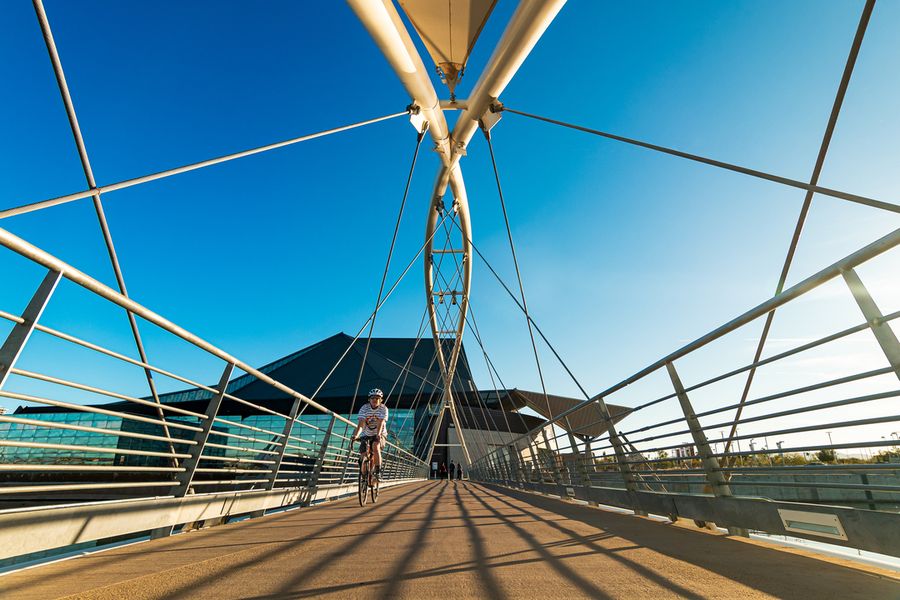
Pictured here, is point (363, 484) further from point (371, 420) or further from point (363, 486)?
point (371, 420)

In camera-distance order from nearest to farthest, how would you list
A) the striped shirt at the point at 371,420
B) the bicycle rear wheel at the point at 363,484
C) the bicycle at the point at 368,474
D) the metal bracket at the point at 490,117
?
the bicycle rear wheel at the point at 363,484 < the bicycle at the point at 368,474 < the striped shirt at the point at 371,420 < the metal bracket at the point at 490,117

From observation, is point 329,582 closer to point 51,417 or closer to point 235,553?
point 235,553

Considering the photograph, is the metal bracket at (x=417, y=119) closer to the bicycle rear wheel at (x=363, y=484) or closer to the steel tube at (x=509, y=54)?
the steel tube at (x=509, y=54)

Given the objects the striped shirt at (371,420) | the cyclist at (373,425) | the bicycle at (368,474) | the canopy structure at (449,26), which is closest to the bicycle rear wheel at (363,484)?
the bicycle at (368,474)

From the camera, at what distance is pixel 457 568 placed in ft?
6.85

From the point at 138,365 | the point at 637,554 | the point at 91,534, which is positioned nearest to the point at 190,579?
the point at 91,534

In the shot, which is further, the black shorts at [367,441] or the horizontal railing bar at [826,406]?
the black shorts at [367,441]

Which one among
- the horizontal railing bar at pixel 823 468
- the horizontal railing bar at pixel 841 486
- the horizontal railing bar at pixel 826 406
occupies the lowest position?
the horizontal railing bar at pixel 841 486

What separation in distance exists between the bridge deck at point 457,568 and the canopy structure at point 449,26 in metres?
7.31

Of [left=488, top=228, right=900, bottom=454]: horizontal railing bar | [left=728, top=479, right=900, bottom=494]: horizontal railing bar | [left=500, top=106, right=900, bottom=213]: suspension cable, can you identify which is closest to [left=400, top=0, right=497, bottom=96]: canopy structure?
[left=500, top=106, right=900, bottom=213]: suspension cable

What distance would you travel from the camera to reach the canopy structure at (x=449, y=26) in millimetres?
7152

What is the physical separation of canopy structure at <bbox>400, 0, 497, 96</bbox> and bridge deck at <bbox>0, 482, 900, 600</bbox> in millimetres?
7307

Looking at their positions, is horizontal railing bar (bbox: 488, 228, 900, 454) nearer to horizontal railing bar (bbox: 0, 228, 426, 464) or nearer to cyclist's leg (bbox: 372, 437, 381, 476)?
horizontal railing bar (bbox: 0, 228, 426, 464)

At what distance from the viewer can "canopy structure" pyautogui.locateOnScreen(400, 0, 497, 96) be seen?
7152 mm
